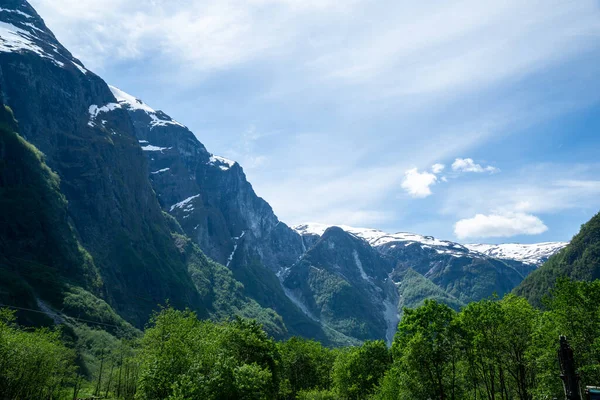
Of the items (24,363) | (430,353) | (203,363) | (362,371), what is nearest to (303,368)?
(362,371)

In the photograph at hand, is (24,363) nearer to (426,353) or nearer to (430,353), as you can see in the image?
(426,353)

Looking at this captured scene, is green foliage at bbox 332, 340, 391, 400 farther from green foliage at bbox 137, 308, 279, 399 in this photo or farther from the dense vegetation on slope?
green foliage at bbox 137, 308, 279, 399

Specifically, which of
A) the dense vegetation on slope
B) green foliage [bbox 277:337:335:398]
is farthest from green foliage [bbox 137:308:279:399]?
green foliage [bbox 277:337:335:398]

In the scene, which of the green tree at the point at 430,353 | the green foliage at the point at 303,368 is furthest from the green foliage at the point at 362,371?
the green tree at the point at 430,353

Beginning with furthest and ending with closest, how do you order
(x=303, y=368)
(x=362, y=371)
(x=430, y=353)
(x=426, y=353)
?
(x=303, y=368) → (x=362, y=371) → (x=426, y=353) → (x=430, y=353)

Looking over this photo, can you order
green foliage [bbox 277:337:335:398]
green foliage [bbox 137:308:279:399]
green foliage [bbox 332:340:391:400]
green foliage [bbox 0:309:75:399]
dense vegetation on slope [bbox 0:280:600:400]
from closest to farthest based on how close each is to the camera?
green foliage [bbox 137:308:279:399]
dense vegetation on slope [bbox 0:280:600:400]
green foliage [bbox 0:309:75:399]
green foliage [bbox 332:340:391:400]
green foliage [bbox 277:337:335:398]

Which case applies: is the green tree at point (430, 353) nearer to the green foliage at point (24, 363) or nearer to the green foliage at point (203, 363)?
the green foliage at point (203, 363)

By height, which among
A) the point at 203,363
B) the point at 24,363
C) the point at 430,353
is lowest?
the point at 430,353

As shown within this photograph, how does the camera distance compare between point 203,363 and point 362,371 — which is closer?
point 203,363

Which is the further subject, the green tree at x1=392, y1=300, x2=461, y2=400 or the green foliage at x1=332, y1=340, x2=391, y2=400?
the green foliage at x1=332, y1=340, x2=391, y2=400

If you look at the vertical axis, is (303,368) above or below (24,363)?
below

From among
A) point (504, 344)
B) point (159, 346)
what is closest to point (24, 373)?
point (159, 346)

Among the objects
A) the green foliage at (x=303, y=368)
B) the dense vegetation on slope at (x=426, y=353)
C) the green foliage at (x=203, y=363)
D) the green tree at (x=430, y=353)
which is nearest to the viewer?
the green foliage at (x=203, y=363)

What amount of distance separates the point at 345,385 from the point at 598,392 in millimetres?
70549
